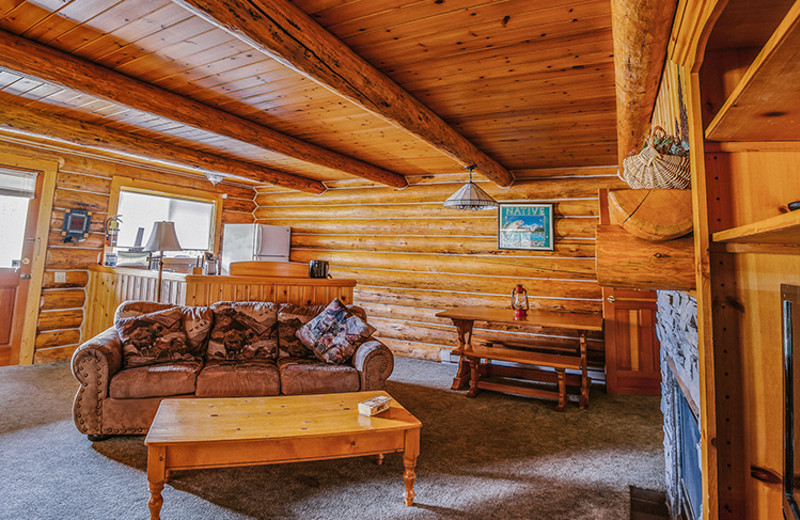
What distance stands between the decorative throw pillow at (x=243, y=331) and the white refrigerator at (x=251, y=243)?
9.04 feet

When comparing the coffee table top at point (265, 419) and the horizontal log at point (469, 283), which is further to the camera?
the horizontal log at point (469, 283)

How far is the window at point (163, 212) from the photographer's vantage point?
17.4ft

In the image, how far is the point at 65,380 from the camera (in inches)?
155

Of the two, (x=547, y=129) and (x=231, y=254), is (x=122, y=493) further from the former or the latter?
(x=231, y=254)

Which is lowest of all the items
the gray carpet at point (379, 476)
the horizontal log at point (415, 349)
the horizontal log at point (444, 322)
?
the gray carpet at point (379, 476)

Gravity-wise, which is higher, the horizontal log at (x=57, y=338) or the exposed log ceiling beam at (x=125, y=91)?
the exposed log ceiling beam at (x=125, y=91)

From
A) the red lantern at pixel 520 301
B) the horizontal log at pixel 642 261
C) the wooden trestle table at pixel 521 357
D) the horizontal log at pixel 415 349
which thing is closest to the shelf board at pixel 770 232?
the horizontal log at pixel 642 261

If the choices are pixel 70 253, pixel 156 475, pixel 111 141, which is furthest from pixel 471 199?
pixel 70 253

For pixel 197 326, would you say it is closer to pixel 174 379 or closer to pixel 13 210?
pixel 174 379

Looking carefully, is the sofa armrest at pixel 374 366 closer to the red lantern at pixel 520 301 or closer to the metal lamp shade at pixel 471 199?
the red lantern at pixel 520 301

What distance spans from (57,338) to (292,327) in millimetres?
3697

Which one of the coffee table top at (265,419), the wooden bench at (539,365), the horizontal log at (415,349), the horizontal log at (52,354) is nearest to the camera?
the coffee table top at (265,419)

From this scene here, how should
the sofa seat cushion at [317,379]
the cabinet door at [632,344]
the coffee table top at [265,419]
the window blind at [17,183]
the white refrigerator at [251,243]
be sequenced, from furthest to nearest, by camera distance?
the white refrigerator at [251,243] → the window blind at [17,183] → the cabinet door at [632,344] → the sofa seat cushion at [317,379] → the coffee table top at [265,419]

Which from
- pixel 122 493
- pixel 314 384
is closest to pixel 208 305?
pixel 314 384
